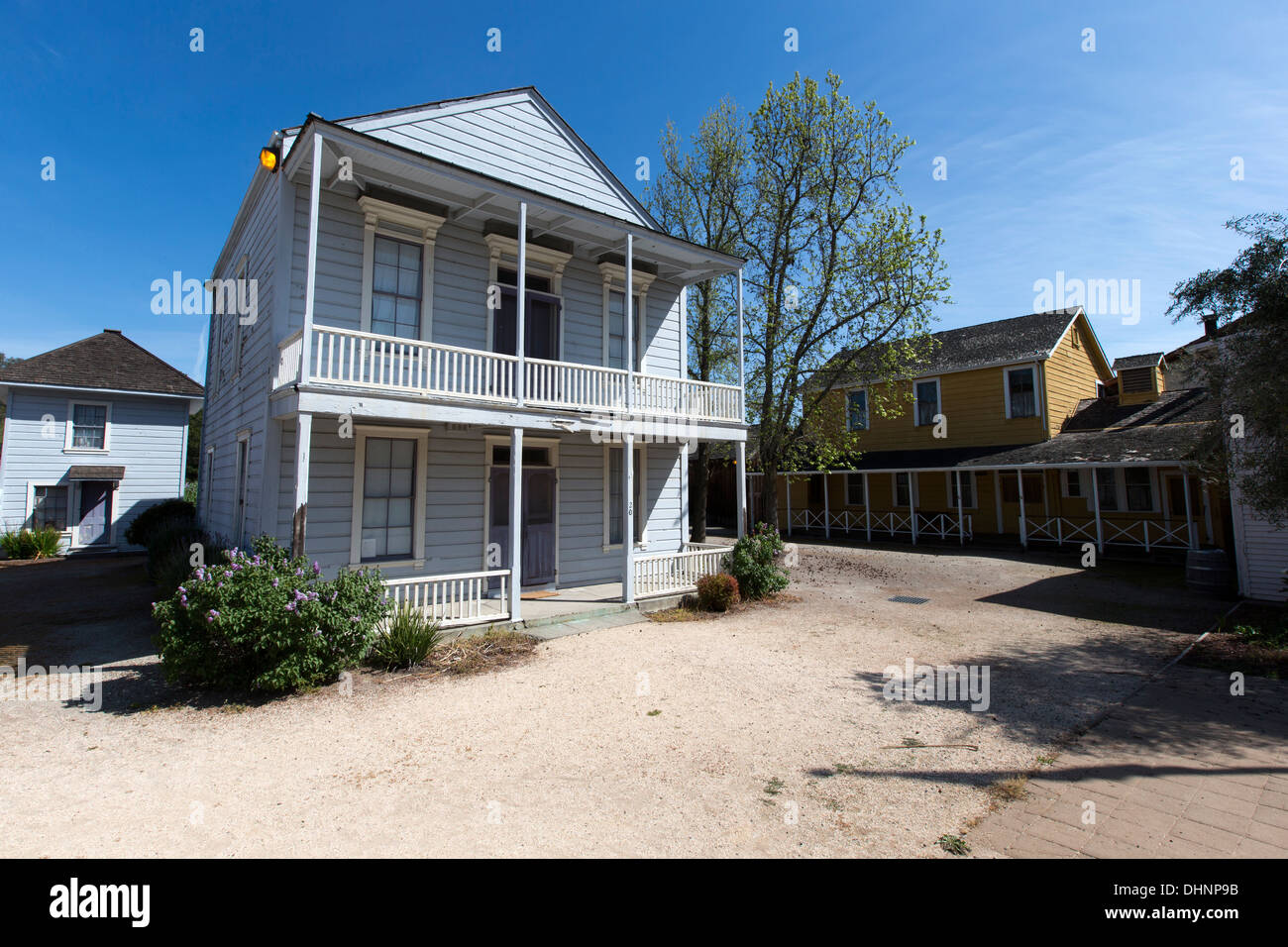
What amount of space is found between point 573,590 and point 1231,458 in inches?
454

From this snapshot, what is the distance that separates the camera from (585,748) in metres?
5.26

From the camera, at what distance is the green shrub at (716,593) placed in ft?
36.9

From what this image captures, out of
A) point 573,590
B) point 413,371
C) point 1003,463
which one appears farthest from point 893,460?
point 413,371

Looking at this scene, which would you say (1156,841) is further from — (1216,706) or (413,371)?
(413,371)

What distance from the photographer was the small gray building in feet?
62.7

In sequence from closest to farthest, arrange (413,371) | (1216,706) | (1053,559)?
(1216,706)
(413,371)
(1053,559)

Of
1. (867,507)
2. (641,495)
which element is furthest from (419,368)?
(867,507)

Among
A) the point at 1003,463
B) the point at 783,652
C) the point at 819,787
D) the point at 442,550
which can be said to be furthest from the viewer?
the point at 1003,463

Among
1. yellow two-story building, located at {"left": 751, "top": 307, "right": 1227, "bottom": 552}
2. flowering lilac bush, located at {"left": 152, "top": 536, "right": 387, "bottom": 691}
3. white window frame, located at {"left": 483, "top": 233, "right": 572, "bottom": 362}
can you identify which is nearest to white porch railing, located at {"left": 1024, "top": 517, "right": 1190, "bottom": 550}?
yellow two-story building, located at {"left": 751, "top": 307, "right": 1227, "bottom": 552}

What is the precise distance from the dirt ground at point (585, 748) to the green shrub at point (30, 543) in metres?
12.5

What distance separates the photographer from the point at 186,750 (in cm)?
514

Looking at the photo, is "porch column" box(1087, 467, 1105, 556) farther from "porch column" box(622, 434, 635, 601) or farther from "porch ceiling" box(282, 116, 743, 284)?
"porch column" box(622, 434, 635, 601)

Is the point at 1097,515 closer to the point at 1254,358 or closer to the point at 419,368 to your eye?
the point at 1254,358

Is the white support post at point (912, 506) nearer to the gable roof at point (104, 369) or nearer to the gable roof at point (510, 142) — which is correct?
the gable roof at point (510, 142)
